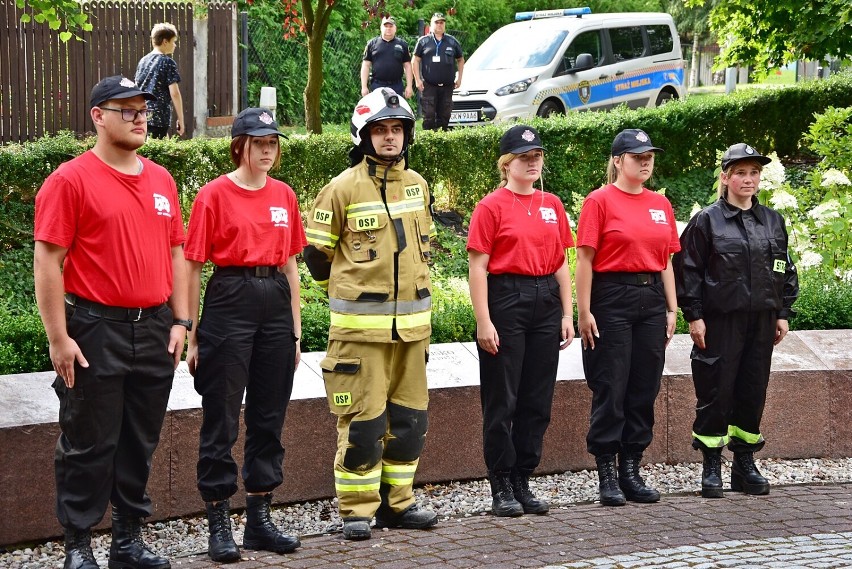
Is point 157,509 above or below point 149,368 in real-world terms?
below

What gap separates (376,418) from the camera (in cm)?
619

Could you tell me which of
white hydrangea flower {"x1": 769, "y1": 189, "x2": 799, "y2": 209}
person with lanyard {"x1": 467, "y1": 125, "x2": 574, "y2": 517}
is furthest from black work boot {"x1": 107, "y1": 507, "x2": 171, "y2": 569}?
white hydrangea flower {"x1": 769, "y1": 189, "x2": 799, "y2": 209}

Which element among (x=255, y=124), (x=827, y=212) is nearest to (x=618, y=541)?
(x=255, y=124)

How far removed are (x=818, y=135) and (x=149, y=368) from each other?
8473 millimetres

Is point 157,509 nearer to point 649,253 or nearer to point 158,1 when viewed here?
point 649,253

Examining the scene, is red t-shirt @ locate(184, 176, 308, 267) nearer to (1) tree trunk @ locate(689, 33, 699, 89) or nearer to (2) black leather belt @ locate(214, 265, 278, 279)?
(2) black leather belt @ locate(214, 265, 278, 279)

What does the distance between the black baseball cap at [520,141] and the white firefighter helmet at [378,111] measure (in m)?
0.58

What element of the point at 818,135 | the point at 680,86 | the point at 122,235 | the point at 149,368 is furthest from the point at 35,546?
the point at 680,86

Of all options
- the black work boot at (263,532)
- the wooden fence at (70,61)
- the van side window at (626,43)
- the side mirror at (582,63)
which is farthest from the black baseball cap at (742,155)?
the van side window at (626,43)

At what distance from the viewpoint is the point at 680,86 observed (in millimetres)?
22484

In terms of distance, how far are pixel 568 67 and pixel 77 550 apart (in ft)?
50.0

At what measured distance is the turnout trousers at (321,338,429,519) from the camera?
6168 mm

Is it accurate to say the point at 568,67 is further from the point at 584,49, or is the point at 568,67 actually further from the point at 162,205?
the point at 162,205

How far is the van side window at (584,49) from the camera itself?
1954 cm
